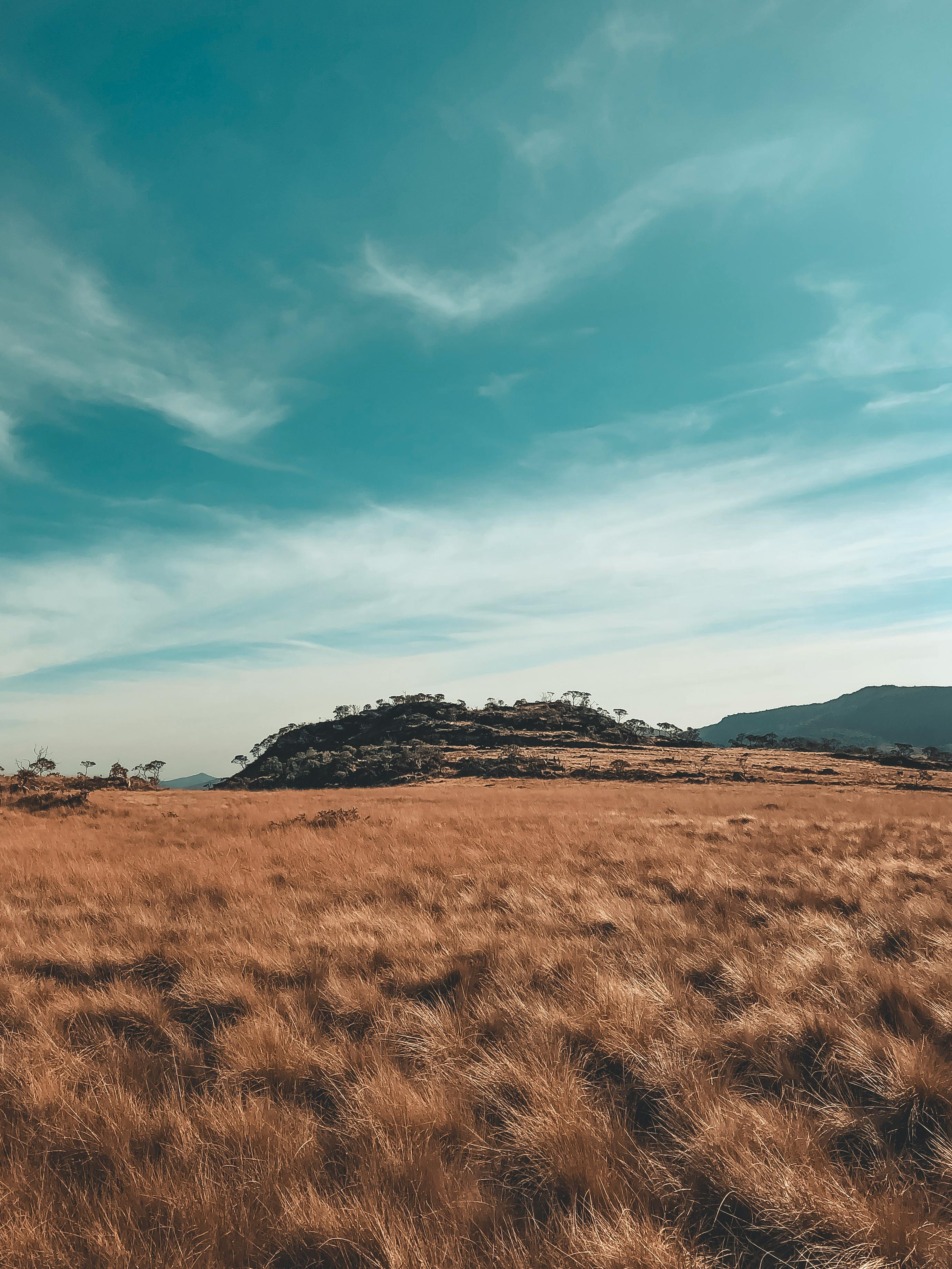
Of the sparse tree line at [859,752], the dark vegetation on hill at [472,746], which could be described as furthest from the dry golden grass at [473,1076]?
the sparse tree line at [859,752]

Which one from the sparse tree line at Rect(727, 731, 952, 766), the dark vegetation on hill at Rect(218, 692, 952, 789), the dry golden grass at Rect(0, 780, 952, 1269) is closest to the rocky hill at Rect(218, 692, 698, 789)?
the dark vegetation on hill at Rect(218, 692, 952, 789)

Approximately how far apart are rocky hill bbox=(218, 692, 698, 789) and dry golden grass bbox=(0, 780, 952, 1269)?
187 ft

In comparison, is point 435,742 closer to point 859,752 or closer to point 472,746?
point 472,746

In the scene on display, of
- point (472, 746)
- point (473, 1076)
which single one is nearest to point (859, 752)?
point (472, 746)

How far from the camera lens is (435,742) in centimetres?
10412

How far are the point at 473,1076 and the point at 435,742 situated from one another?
102445mm

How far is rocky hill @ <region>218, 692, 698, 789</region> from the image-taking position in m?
71.7

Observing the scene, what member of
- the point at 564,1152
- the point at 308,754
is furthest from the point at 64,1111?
the point at 308,754

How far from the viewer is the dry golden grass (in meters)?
2.26

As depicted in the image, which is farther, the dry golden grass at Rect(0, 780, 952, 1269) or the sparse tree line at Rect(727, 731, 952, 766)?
the sparse tree line at Rect(727, 731, 952, 766)

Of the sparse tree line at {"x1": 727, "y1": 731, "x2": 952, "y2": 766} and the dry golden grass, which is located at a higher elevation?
the dry golden grass

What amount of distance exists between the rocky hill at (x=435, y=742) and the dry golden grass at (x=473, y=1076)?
56979 millimetres

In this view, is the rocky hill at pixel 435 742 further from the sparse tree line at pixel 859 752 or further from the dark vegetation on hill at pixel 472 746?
the sparse tree line at pixel 859 752

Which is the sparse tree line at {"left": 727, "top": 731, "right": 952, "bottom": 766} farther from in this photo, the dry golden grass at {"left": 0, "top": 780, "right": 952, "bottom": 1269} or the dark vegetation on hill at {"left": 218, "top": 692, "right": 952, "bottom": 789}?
the dry golden grass at {"left": 0, "top": 780, "right": 952, "bottom": 1269}
